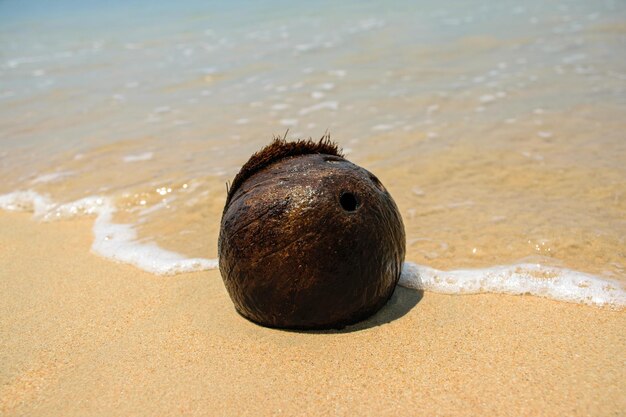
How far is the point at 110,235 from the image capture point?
574cm

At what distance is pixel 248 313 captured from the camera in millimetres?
3805

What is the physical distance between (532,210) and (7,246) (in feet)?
15.7

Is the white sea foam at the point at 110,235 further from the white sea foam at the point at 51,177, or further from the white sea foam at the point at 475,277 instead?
the white sea foam at the point at 51,177

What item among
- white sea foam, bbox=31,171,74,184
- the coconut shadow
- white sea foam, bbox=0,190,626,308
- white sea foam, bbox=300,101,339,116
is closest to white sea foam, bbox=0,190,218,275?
white sea foam, bbox=0,190,626,308

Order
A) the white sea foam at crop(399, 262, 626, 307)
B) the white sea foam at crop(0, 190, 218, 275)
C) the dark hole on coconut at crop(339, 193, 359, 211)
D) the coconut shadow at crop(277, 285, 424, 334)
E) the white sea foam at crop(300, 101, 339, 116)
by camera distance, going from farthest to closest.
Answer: the white sea foam at crop(300, 101, 339, 116), the white sea foam at crop(0, 190, 218, 275), the white sea foam at crop(399, 262, 626, 307), the coconut shadow at crop(277, 285, 424, 334), the dark hole on coconut at crop(339, 193, 359, 211)

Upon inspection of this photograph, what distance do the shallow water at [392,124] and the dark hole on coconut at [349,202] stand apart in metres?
1.51

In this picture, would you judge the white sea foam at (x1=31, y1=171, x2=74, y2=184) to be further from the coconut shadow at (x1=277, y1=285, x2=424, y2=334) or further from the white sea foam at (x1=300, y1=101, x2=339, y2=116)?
the coconut shadow at (x1=277, y1=285, x2=424, y2=334)

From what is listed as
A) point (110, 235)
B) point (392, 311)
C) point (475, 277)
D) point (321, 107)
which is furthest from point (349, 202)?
point (321, 107)

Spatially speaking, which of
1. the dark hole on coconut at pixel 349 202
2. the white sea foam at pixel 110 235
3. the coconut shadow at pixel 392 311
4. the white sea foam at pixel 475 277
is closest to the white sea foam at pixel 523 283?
the white sea foam at pixel 475 277

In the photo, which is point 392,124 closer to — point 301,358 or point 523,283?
point 523,283

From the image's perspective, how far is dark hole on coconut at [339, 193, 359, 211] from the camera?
11.6 ft

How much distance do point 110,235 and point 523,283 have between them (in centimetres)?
367

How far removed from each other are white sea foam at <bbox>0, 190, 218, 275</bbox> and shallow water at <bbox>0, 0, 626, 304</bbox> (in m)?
0.07

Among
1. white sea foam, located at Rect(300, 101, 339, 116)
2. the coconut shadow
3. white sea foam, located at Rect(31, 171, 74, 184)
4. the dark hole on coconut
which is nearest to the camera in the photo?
the dark hole on coconut
